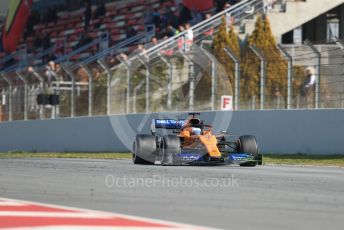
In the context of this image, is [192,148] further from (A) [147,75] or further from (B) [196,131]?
(A) [147,75]

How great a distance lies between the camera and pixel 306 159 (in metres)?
17.6

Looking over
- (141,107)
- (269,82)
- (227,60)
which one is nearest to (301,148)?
(269,82)

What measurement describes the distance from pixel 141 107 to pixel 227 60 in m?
3.52

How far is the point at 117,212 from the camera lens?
7.15 metres

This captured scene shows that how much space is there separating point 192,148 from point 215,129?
8.60m


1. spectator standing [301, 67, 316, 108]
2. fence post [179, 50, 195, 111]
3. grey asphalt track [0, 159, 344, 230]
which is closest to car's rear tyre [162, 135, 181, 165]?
grey asphalt track [0, 159, 344, 230]

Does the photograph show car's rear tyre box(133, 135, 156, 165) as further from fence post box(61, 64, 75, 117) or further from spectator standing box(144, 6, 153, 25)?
spectator standing box(144, 6, 153, 25)

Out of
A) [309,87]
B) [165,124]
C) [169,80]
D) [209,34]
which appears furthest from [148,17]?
[165,124]

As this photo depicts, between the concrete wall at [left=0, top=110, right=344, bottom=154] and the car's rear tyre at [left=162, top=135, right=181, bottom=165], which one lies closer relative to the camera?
the car's rear tyre at [left=162, top=135, right=181, bottom=165]

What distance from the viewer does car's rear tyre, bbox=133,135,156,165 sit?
14.4 metres

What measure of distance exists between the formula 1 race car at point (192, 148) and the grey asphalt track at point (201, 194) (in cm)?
111

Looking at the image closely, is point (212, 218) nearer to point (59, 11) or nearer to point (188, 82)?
point (188, 82)

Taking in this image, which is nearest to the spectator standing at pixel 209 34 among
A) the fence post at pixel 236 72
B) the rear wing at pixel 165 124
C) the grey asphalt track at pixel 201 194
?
the fence post at pixel 236 72

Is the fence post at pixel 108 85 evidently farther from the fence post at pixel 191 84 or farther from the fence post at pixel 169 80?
the fence post at pixel 191 84
